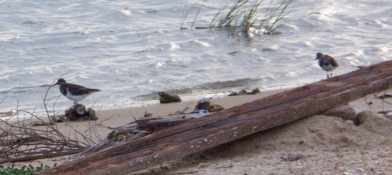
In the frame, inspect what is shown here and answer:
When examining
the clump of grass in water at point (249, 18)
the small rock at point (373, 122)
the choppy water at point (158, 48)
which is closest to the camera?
the small rock at point (373, 122)

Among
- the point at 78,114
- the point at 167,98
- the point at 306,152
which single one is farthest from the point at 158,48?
the point at 306,152

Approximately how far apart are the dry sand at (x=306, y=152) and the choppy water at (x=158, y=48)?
466cm

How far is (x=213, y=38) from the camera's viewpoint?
47.9ft

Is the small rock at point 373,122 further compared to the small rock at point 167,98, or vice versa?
the small rock at point 167,98

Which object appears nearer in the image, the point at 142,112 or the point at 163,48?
the point at 142,112

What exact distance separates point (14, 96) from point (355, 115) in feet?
18.9

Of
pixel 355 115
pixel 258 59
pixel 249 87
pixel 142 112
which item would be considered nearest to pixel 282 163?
pixel 355 115

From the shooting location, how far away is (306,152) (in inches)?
228

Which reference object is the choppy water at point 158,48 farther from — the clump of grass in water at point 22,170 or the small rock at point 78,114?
the clump of grass in water at point 22,170

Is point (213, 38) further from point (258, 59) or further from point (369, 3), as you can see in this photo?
point (369, 3)

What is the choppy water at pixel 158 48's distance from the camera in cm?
1168

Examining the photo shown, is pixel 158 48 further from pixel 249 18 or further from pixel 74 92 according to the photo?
pixel 74 92

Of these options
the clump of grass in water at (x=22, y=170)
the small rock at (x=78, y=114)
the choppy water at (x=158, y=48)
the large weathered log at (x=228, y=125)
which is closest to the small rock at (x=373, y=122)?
the large weathered log at (x=228, y=125)

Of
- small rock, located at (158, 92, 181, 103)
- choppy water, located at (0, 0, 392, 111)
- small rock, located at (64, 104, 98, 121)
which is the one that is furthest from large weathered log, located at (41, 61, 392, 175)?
choppy water, located at (0, 0, 392, 111)
